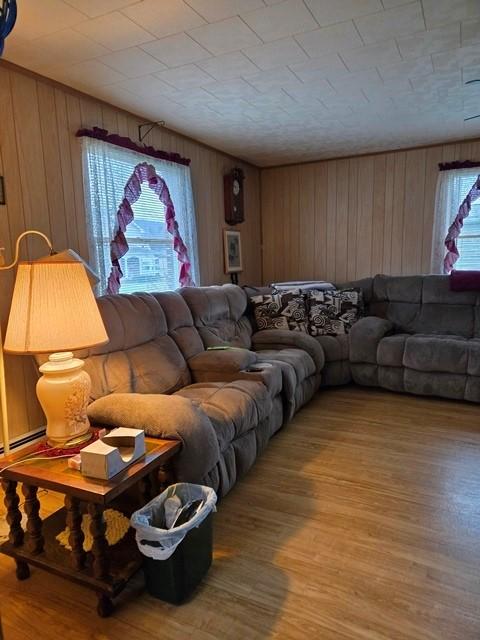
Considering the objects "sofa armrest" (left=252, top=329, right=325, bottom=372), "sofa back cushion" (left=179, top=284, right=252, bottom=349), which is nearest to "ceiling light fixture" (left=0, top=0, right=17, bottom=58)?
"sofa back cushion" (left=179, top=284, right=252, bottom=349)

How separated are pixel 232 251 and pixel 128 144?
179cm

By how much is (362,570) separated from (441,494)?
74 centimetres

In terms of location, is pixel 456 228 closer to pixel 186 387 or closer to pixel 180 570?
pixel 186 387

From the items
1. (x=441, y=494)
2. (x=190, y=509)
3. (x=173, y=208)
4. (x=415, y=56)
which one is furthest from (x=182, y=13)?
(x=441, y=494)

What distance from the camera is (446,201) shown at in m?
4.35

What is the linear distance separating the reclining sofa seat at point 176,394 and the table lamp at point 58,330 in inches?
10.1

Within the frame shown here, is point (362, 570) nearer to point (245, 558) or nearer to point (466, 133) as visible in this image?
point (245, 558)

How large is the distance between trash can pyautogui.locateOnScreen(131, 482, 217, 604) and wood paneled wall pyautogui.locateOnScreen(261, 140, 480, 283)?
389cm

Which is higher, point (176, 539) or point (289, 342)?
point (289, 342)

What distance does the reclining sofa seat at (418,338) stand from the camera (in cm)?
334

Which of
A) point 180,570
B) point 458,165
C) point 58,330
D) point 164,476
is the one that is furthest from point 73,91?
point 458,165

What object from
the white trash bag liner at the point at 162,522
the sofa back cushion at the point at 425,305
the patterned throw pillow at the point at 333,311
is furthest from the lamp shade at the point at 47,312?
the sofa back cushion at the point at 425,305

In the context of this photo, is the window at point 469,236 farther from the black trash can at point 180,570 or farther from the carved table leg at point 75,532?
the carved table leg at point 75,532

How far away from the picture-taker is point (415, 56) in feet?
7.84
